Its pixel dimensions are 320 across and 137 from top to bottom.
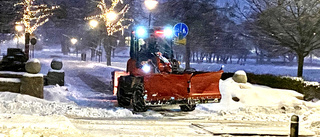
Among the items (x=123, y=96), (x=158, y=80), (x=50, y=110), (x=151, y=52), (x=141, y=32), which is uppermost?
(x=141, y=32)

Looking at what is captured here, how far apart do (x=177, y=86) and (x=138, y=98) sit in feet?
4.92

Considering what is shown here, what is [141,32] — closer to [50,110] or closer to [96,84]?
[50,110]

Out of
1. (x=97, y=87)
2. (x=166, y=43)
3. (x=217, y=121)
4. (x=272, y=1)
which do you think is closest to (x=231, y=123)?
(x=217, y=121)

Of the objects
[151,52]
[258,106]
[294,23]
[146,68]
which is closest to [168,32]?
[151,52]

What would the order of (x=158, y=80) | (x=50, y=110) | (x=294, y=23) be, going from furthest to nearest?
(x=294, y=23), (x=50, y=110), (x=158, y=80)

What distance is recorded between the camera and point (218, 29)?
37.7 meters

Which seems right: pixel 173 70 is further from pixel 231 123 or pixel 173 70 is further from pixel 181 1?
pixel 181 1

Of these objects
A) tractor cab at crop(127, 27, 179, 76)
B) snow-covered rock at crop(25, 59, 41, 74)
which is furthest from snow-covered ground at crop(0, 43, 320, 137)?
tractor cab at crop(127, 27, 179, 76)

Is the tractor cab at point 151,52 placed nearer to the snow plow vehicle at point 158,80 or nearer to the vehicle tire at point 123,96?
the snow plow vehicle at point 158,80

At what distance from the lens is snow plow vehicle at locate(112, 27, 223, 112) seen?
529 inches

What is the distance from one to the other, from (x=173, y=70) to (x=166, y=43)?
1.35 metres

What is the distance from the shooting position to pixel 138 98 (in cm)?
1396

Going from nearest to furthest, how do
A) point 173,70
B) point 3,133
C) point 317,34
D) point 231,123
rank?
1. point 3,133
2. point 231,123
3. point 173,70
4. point 317,34

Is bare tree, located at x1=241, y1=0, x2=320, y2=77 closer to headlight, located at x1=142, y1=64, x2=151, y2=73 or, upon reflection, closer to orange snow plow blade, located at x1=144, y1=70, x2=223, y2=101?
orange snow plow blade, located at x1=144, y1=70, x2=223, y2=101
